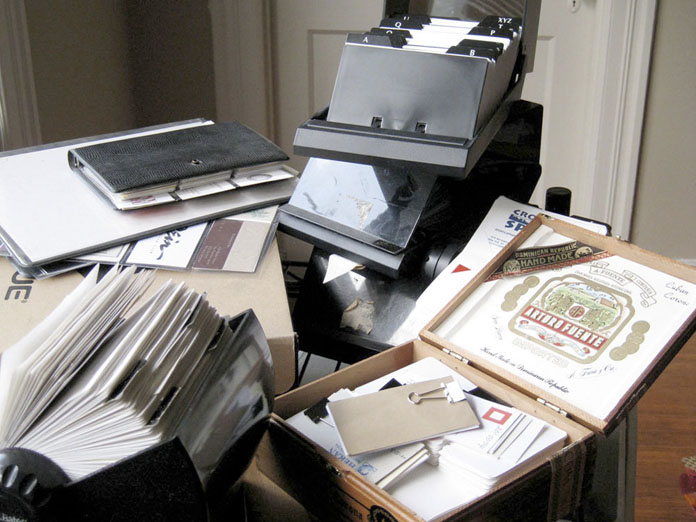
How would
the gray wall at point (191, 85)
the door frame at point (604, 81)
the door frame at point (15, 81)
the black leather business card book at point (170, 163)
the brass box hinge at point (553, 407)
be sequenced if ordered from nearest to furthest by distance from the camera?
the brass box hinge at point (553, 407) → the black leather business card book at point (170, 163) → the door frame at point (15, 81) → the gray wall at point (191, 85) → the door frame at point (604, 81)

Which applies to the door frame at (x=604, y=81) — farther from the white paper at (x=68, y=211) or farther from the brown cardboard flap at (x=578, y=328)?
the brown cardboard flap at (x=578, y=328)

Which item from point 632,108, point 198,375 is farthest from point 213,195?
point 632,108

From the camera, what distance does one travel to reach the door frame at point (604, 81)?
84.4 inches

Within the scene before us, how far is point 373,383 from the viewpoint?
→ 2.42 feet

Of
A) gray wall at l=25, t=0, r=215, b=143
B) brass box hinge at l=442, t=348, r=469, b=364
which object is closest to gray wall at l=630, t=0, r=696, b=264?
gray wall at l=25, t=0, r=215, b=143

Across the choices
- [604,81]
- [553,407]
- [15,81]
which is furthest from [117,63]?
[553,407]

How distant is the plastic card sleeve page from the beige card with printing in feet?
0.30

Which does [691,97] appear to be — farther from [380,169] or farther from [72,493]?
[72,493]

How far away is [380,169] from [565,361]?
34 cm

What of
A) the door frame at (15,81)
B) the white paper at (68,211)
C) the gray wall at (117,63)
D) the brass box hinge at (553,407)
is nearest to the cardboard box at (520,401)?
the brass box hinge at (553,407)

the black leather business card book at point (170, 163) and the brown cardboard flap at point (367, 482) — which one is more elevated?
the black leather business card book at point (170, 163)

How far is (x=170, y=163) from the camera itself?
39.0 inches

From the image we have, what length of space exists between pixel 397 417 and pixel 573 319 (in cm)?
25

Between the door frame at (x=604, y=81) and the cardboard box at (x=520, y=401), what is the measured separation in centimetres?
152
